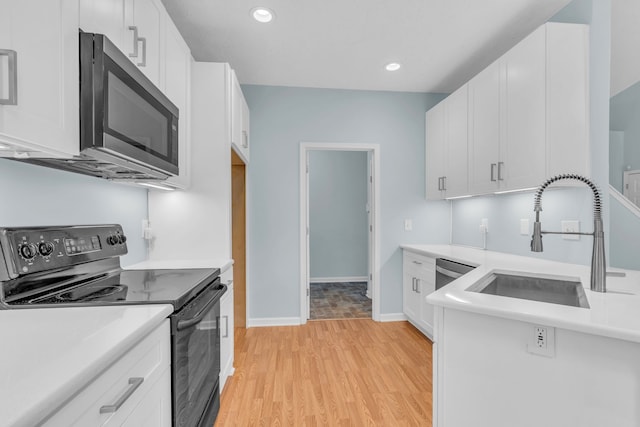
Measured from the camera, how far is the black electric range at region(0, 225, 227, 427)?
1.07 meters

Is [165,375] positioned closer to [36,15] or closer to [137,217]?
[36,15]

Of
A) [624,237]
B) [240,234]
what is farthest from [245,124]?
[624,237]

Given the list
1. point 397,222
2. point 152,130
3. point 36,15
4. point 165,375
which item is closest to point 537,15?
point 397,222

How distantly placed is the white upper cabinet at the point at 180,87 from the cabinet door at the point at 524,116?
228 cm

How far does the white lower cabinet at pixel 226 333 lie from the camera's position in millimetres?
2006

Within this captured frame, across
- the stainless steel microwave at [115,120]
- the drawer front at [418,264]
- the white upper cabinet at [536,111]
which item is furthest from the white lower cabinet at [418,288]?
the stainless steel microwave at [115,120]

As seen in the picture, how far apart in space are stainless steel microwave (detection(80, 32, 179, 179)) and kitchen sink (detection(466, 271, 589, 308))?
1.60 meters

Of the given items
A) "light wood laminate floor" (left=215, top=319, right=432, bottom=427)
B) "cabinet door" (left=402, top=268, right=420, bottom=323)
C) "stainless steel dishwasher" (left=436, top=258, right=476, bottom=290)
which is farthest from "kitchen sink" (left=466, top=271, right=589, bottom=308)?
"cabinet door" (left=402, top=268, right=420, bottom=323)

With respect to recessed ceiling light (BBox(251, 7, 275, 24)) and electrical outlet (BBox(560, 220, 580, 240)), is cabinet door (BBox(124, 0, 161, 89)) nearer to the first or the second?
recessed ceiling light (BBox(251, 7, 275, 24))

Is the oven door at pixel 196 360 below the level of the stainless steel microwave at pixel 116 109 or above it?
below

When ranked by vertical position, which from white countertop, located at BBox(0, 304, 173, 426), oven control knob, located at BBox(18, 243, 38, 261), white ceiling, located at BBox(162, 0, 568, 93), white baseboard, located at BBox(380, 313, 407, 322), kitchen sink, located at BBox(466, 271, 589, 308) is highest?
white ceiling, located at BBox(162, 0, 568, 93)

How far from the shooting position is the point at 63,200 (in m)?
1.44

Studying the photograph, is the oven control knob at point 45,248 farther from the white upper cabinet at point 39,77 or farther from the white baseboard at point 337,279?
the white baseboard at point 337,279

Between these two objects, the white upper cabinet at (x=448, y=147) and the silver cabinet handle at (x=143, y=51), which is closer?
the silver cabinet handle at (x=143, y=51)
